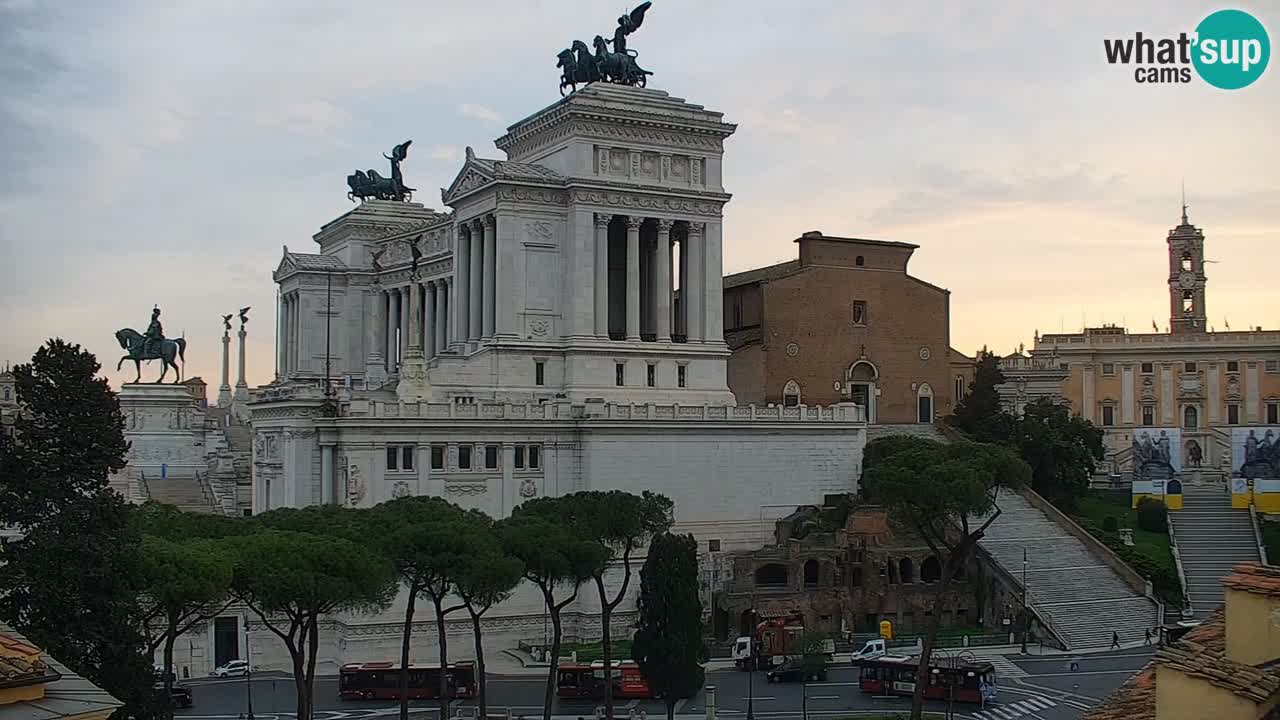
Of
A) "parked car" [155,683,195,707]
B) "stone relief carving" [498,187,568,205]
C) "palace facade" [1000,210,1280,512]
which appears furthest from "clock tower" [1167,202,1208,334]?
"parked car" [155,683,195,707]

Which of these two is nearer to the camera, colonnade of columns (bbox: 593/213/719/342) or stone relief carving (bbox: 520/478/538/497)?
stone relief carving (bbox: 520/478/538/497)

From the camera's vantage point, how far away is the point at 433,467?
66.8 m

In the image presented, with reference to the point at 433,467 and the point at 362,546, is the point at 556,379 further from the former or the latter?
the point at 362,546

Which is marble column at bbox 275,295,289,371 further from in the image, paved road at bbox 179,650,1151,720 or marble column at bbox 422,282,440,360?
paved road at bbox 179,650,1151,720

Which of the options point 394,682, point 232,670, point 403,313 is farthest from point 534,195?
point 394,682

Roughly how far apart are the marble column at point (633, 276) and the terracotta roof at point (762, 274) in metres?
13.1

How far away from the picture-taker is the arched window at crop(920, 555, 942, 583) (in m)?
72.8

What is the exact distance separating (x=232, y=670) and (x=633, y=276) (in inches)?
1175

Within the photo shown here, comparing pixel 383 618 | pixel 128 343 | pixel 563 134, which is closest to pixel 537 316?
pixel 563 134

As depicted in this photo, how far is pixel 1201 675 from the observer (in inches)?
494

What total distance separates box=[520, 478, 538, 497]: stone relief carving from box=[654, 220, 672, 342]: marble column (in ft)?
44.3

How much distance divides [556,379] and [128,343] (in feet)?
136

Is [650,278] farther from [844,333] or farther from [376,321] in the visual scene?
[376,321]

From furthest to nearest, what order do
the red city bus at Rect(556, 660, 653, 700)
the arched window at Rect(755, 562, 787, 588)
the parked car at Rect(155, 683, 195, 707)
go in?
the arched window at Rect(755, 562, 787, 588)
the red city bus at Rect(556, 660, 653, 700)
the parked car at Rect(155, 683, 195, 707)
